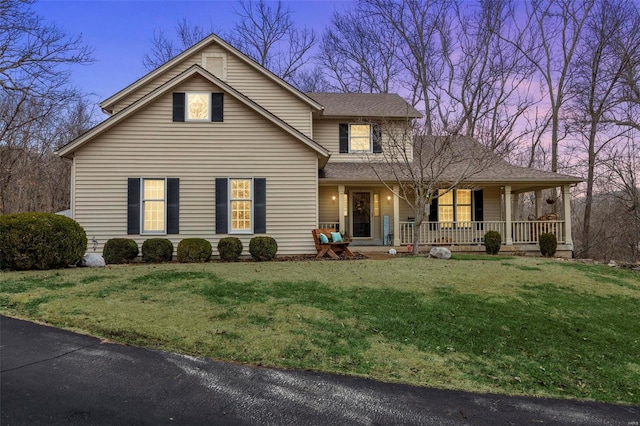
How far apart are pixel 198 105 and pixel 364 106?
300 inches

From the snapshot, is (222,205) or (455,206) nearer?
(222,205)

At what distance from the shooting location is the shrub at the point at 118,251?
11.3 meters

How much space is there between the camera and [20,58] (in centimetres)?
1725

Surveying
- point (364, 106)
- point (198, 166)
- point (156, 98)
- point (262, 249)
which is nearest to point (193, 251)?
point (262, 249)

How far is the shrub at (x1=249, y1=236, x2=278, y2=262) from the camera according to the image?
11.8m

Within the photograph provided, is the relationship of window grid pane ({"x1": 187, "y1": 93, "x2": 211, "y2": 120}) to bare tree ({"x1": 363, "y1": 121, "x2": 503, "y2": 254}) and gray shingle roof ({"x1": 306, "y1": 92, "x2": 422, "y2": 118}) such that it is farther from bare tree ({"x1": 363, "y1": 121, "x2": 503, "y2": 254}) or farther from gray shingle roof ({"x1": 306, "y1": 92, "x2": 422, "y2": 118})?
bare tree ({"x1": 363, "y1": 121, "x2": 503, "y2": 254})

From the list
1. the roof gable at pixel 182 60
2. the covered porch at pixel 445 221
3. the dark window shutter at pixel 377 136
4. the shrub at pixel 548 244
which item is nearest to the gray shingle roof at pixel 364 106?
the dark window shutter at pixel 377 136

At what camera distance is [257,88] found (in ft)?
48.8

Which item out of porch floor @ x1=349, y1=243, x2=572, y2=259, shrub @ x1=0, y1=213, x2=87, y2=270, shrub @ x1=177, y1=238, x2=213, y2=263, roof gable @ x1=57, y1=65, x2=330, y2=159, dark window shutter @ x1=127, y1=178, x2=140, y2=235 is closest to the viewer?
shrub @ x1=0, y1=213, x2=87, y2=270

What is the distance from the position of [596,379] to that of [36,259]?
10.3 meters

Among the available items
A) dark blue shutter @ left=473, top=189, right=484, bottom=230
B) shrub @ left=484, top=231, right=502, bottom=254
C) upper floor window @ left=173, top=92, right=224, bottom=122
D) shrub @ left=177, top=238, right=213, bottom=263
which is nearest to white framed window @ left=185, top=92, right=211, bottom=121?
upper floor window @ left=173, top=92, right=224, bottom=122

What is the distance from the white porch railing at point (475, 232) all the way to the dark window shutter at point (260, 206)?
582 centimetres

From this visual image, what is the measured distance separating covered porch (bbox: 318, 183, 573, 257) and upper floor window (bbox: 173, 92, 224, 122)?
521cm

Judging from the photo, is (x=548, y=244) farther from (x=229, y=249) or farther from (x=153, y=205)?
(x=153, y=205)
